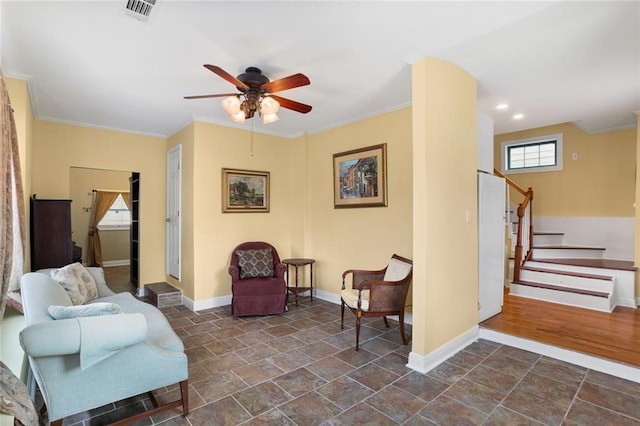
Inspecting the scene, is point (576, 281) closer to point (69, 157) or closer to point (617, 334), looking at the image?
point (617, 334)

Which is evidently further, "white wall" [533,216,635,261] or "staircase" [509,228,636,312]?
"white wall" [533,216,635,261]

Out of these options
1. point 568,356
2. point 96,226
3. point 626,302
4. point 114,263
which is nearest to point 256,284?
point 568,356

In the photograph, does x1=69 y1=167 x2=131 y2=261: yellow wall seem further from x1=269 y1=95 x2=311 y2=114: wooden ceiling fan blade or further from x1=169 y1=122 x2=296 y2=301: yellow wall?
x1=269 y1=95 x2=311 y2=114: wooden ceiling fan blade

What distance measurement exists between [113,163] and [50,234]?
149cm

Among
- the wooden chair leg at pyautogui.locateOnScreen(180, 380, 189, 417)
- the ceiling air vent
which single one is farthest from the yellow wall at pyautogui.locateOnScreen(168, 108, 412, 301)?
the wooden chair leg at pyautogui.locateOnScreen(180, 380, 189, 417)

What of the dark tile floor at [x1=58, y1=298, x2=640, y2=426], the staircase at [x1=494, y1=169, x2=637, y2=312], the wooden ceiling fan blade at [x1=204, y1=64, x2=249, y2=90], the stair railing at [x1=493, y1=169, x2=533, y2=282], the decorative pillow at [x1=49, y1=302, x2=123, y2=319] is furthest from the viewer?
the stair railing at [x1=493, y1=169, x2=533, y2=282]

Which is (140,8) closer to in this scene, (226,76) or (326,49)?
(226,76)

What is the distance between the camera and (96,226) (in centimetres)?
791

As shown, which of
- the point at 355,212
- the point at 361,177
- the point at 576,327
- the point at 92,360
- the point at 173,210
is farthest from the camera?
the point at 173,210

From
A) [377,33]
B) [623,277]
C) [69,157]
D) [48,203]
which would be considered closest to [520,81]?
[377,33]

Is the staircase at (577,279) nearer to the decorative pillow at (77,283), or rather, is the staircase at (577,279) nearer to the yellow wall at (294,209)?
the yellow wall at (294,209)

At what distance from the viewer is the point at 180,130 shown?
4.96 meters

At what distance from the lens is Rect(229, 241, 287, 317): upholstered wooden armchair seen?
162 inches

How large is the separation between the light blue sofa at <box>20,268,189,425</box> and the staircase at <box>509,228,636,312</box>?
4.57m
